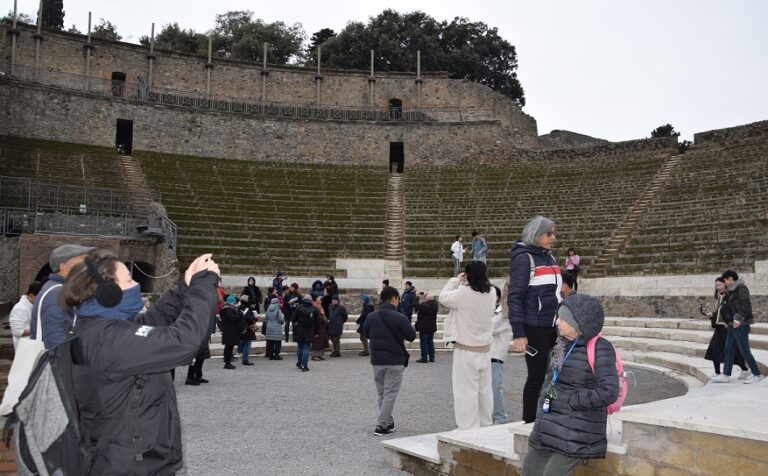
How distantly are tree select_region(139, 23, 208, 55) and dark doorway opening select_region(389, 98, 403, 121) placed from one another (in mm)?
18057

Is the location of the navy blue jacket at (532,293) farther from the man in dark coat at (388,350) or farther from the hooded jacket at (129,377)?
the hooded jacket at (129,377)

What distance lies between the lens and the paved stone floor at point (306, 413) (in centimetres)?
550

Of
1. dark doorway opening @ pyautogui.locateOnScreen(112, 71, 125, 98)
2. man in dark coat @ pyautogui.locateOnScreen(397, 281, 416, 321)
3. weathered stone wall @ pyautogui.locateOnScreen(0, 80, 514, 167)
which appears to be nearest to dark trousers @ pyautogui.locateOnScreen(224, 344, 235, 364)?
man in dark coat @ pyautogui.locateOnScreen(397, 281, 416, 321)

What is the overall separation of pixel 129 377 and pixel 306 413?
519 cm

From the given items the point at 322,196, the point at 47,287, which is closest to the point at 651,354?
the point at 47,287

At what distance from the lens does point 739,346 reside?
26.7 ft

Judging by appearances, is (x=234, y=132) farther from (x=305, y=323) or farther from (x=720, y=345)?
(x=720, y=345)

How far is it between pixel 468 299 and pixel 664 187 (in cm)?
2011

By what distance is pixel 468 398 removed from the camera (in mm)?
5887

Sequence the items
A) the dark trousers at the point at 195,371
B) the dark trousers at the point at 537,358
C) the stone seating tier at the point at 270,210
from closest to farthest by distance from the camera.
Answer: the dark trousers at the point at 537,358 → the dark trousers at the point at 195,371 → the stone seating tier at the point at 270,210

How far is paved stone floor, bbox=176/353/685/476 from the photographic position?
5500 millimetres

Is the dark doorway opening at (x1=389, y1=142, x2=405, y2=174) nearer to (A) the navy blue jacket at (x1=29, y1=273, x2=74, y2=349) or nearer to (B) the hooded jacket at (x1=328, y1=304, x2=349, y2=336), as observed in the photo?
(B) the hooded jacket at (x1=328, y1=304, x2=349, y2=336)

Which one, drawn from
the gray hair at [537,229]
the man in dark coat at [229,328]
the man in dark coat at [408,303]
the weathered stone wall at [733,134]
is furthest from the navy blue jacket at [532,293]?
the weathered stone wall at [733,134]

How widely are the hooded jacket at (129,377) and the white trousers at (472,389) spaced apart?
3.61 meters
